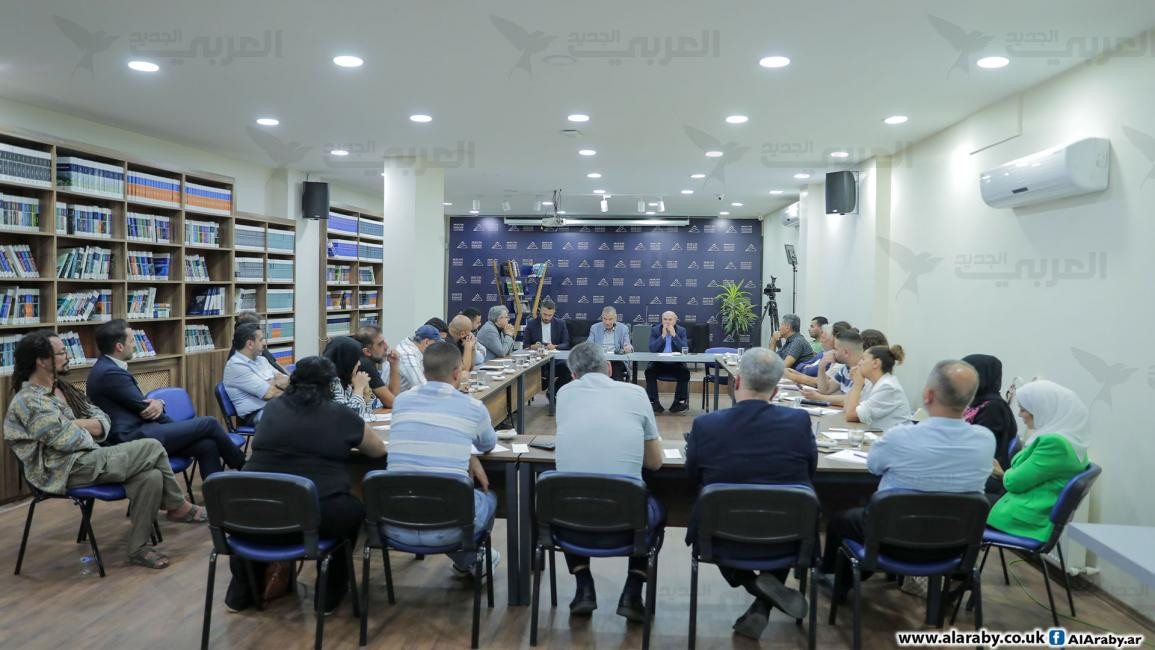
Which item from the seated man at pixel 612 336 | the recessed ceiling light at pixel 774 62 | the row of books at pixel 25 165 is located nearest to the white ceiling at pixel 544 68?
the recessed ceiling light at pixel 774 62

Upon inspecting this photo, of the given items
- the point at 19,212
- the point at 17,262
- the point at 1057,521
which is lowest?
the point at 1057,521

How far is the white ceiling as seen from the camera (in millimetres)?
3998

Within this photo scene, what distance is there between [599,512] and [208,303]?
233 inches

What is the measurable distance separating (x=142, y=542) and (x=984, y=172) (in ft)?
19.2

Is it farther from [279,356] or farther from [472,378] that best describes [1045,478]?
[279,356]

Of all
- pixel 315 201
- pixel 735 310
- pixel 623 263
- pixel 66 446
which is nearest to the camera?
pixel 66 446

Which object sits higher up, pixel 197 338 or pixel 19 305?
pixel 19 305

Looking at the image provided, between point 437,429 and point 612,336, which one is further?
point 612,336

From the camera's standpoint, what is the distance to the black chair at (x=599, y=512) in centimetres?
314

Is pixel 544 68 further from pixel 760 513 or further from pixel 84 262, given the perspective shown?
pixel 84 262

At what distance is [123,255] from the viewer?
21.1 ft

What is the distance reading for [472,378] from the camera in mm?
Answer: 6598

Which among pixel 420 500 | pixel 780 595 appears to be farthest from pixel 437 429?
pixel 780 595

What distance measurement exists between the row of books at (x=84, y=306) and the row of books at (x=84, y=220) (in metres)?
0.47
